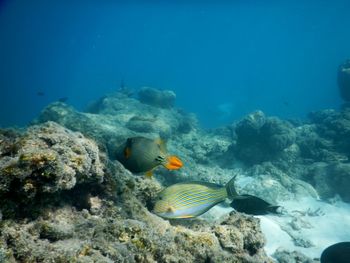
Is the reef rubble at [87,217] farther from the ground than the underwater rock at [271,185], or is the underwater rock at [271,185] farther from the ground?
the reef rubble at [87,217]

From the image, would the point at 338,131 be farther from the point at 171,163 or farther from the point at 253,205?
the point at 171,163

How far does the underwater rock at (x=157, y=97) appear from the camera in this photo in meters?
19.2

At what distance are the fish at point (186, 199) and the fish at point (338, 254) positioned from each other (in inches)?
111

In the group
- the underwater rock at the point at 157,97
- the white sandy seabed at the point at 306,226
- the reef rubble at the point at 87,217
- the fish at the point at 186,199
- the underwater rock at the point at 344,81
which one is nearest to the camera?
the reef rubble at the point at 87,217

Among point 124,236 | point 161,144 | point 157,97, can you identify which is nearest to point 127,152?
point 161,144

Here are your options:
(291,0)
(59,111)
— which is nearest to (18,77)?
(291,0)

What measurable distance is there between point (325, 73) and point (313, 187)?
574 feet

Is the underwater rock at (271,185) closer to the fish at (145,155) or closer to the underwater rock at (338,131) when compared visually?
the underwater rock at (338,131)

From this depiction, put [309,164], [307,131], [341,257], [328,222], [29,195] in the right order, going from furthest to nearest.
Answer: [307,131] → [309,164] → [328,222] → [341,257] → [29,195]

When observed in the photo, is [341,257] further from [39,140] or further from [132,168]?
[39,140]

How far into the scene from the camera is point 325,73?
163750 mm

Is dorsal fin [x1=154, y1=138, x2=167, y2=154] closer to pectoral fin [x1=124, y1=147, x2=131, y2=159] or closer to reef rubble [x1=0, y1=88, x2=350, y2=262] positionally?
pectoral fin [x1=124, y1=147, x2=131, y2=159]

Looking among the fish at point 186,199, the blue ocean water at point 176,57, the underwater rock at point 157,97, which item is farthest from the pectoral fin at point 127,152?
the blue ocean water at point 176,57

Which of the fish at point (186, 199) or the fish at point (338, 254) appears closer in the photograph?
the fish at point (186, 199)
